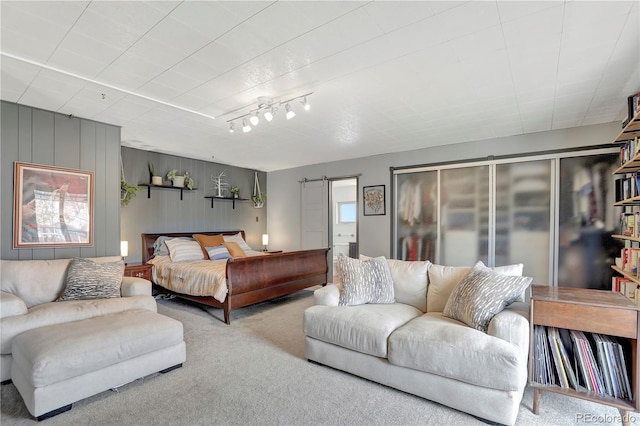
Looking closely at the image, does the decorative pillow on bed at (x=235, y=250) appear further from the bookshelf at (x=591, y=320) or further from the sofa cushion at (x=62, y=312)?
the bookshelf at (x=591, y=320)

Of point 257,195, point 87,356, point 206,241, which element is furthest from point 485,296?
point 257,195

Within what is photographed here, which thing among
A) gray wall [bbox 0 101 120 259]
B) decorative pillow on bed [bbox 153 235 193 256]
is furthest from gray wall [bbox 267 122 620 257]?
gray wall [bbox 0 101 120 259]

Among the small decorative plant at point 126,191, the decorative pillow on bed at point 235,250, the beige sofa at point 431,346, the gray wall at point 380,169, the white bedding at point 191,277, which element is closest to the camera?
the beige sofa at point 431,346

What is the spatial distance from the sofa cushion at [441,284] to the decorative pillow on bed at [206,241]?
3812 millimetres

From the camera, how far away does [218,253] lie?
5.22 meters

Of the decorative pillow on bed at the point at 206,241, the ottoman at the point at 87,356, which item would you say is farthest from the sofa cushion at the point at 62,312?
the decorative pillow on bed at the point at 206,241

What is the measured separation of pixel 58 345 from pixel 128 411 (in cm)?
62

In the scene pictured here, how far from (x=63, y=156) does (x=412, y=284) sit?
160 inches

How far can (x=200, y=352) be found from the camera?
2.89 m

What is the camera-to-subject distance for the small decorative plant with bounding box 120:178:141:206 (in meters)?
4.61

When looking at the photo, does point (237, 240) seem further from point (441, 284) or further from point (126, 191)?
point (441, 284)

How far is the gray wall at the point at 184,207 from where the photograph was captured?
4.99 m

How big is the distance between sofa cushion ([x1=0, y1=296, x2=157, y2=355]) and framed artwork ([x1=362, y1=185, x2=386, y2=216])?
388 cm

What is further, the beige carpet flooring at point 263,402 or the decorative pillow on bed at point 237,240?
the decorative pillow on bed at point 237,240
